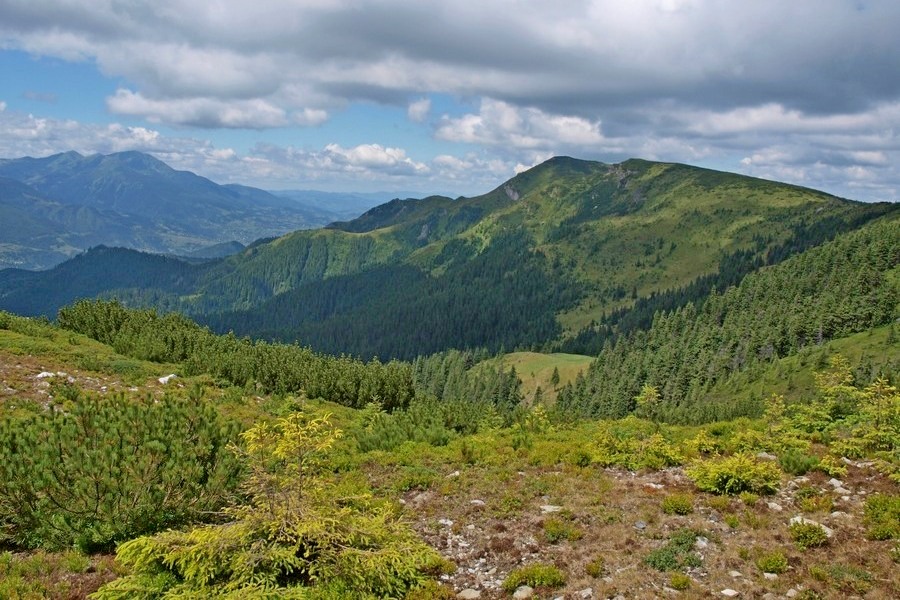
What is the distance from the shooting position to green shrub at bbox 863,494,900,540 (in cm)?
1267

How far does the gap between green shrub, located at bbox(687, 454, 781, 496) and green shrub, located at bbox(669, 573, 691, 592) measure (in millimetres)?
5868

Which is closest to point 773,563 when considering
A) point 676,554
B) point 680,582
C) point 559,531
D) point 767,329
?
point 676,554

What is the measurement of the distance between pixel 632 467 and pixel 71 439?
18.7m

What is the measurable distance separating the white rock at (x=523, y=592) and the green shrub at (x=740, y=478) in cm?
813

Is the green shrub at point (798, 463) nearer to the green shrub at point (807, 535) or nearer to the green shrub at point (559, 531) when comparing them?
the green shrub at point (807, 535)

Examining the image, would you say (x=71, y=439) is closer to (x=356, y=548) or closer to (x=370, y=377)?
(x=356, y=548)

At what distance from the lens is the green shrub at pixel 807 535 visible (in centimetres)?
1280

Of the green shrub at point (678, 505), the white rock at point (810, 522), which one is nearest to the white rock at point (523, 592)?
the green shrub at point (678, 505)

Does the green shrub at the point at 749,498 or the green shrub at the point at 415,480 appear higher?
the green shrub at the point at 749,498

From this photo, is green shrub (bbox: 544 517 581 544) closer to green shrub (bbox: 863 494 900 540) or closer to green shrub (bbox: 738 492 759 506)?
green shrub (bbox: 738 492 759 506)

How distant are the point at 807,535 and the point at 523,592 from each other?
746 cm

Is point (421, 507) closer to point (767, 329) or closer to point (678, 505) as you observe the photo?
point (678, 505)

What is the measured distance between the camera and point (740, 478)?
16.4m

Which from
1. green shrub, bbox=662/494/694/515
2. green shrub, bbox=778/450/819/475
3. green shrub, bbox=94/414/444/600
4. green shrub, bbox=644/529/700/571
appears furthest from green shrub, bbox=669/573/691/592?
green shrub, bbox=778/450/819/475
